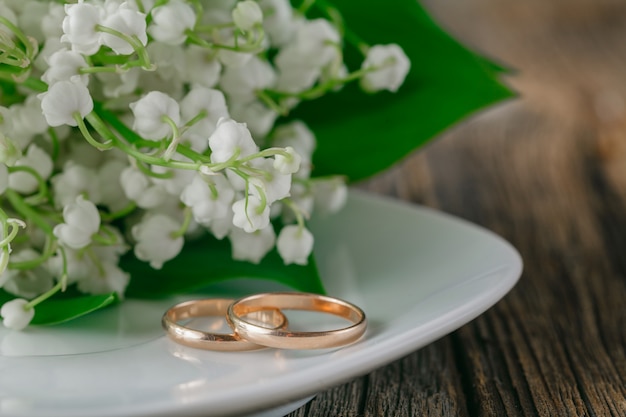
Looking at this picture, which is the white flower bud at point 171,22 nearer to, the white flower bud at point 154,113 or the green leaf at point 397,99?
the white flower bud at point 154,113

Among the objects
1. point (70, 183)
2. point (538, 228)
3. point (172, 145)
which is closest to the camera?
point (172, 145)

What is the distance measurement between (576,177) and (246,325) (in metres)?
0.65

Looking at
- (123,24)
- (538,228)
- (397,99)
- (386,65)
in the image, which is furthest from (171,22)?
(538,228)

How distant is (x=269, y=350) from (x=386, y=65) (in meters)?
0.19

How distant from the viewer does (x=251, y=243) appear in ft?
1.70

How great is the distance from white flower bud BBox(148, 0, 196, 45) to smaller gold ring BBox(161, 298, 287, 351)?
14 cm

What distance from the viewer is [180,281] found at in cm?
54

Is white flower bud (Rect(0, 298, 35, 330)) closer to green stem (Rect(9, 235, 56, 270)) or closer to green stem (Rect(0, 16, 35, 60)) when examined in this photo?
green stem (Rect(9, 235, 56, 270))

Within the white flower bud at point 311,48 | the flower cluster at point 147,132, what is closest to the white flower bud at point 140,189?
the flower cluster at point 147,132

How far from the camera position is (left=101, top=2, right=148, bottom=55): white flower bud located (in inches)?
16.1

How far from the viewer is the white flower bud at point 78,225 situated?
18.2 inches

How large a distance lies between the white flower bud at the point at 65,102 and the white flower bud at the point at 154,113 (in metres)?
0.03

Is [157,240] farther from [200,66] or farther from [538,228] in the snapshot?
[538,228]

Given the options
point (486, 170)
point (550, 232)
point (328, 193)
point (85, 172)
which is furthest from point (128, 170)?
point (486, 170)
